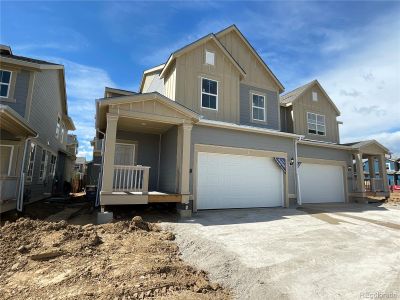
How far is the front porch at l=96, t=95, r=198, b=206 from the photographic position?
7.95 m

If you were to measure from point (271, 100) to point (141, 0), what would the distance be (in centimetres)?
850

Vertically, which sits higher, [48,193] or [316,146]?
[316,146]

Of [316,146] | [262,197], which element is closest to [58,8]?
[262,197]

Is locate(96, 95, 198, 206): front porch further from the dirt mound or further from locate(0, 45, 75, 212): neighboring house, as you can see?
locate(0, 45, 75, 212): neighboring house

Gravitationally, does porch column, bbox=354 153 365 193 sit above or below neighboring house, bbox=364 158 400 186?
below

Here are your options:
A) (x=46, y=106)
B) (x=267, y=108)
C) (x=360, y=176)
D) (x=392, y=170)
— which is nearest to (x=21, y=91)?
(x=46, y=106)

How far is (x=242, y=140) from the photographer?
36.7ft

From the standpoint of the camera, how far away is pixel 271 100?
46.7ft

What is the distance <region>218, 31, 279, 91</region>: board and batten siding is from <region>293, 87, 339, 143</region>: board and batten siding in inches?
106

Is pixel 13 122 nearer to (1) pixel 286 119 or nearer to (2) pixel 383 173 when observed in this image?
(1) pixel 286 119

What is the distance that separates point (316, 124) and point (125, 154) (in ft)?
40.5

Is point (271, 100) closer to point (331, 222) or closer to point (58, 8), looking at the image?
point (331, 222)

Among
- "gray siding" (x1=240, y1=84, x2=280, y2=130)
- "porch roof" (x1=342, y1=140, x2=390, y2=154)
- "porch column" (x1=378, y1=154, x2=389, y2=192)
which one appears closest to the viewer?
"gray siding" (x1=240, y1=84, x2=280, y2=130)

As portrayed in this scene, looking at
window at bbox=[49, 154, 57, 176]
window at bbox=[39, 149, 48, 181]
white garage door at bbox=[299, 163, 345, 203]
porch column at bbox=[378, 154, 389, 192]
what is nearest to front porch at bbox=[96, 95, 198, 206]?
window at bbox=[39, 149, 48, 181]
